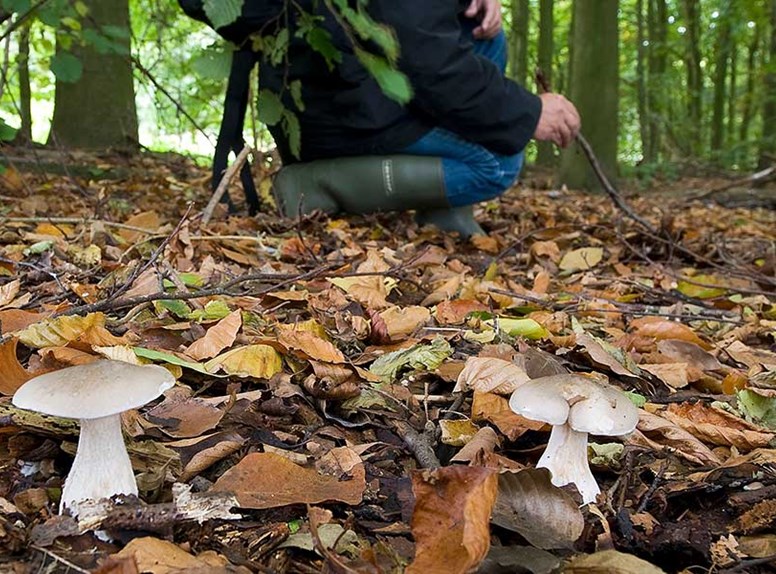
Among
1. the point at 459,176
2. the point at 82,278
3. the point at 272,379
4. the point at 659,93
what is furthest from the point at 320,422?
the point at 659,93

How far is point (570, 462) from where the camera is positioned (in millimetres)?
1170

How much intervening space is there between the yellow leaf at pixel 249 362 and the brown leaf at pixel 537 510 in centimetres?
59

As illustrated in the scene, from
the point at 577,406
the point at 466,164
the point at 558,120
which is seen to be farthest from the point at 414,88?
the point at 577,406

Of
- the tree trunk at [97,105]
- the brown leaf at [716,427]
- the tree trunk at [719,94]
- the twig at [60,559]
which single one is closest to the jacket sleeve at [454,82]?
the brown leaf at [716,427]

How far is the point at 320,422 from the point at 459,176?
2.38 m

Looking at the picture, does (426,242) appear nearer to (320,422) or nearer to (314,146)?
(314,146)

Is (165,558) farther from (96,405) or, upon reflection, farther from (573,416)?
(573,416)

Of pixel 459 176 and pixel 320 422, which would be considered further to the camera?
pixel 459 176

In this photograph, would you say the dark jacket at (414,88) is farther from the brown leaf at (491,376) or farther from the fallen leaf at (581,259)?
the brown leaf at (491,376)

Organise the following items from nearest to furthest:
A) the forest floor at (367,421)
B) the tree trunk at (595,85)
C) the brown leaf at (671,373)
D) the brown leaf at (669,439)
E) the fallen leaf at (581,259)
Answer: the forest floor at (367,421) < the brown leaf at (669,439) < the brown leaf at (671,373) < the fallen leaf at (581,259) < the tree trunk at (595,85)

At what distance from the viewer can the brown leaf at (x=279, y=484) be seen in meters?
1.07

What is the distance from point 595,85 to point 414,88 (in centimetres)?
460

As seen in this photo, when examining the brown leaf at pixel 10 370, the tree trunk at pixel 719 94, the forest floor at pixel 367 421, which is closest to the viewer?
the forest floor at pixel 367 421

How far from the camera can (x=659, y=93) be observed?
14.1 metres
